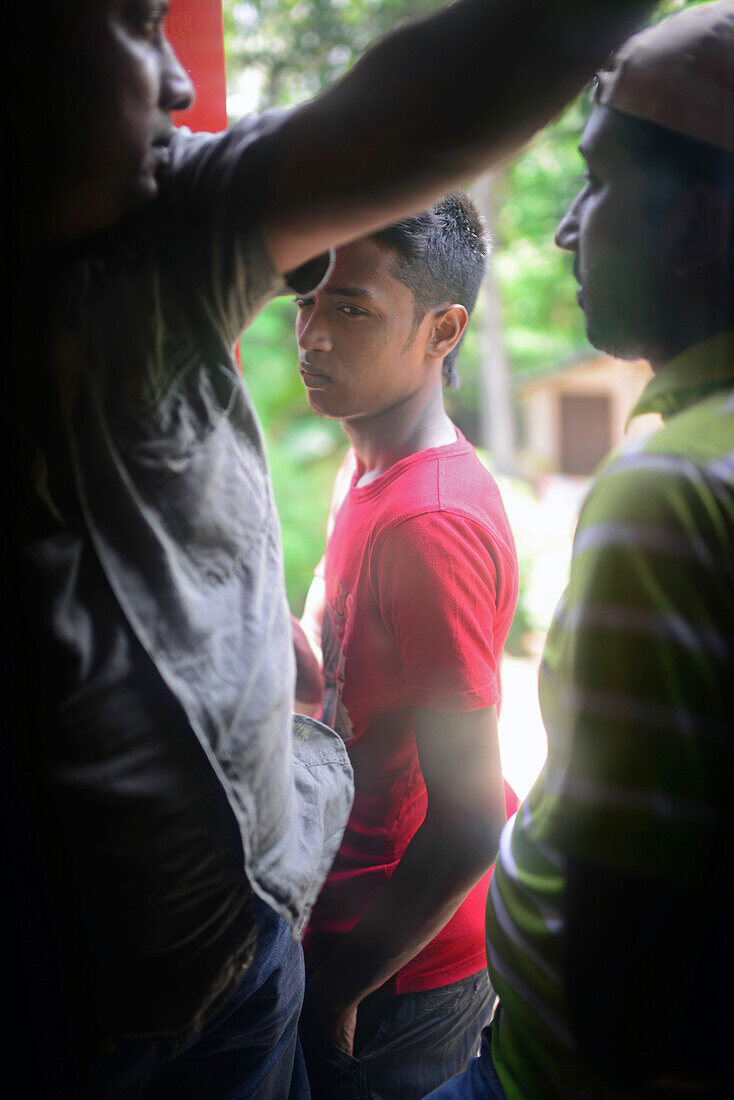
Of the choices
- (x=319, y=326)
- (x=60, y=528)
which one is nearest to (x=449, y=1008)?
(x=60, y=528)

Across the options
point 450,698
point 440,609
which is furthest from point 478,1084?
point 440,609

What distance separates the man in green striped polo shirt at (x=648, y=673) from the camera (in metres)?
0.77

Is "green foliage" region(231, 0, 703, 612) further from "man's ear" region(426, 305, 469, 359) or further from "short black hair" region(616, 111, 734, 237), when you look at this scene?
"short black hair" region(616, 111, 734, 237)

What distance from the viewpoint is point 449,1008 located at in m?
1.47

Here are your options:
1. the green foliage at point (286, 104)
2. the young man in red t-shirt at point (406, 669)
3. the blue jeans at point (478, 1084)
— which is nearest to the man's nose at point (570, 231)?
the young man in red t-shirt at point (406, 669)

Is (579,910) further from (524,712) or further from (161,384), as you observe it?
(524,712)

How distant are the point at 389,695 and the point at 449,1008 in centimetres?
63

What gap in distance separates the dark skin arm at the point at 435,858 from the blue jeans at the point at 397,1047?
0.09 meters

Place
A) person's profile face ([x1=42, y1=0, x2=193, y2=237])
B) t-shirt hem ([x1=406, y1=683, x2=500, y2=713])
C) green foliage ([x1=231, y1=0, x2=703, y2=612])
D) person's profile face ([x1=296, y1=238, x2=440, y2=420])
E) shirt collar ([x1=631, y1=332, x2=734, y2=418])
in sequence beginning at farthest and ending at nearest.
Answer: green foliage ([x1=231, y1=0, x2=703, y2=612]), person's profile face ([x1=296, y1=238, x2=440, y2=420]), t-shirt hem ([x1=406, y1=683, x2=500, y2=713]), shirt collar ([x1=631, y1=332, x2=734, y2=418]), person's profile face ([x1=42, y1=0, x2=193, y2=237])

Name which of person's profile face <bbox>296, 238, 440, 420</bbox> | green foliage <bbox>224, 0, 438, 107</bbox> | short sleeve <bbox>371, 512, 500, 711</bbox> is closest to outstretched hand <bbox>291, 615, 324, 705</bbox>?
short sleeve <bbox>371, 512, 500, 711</bbox>

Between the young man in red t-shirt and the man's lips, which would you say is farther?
the man's lips

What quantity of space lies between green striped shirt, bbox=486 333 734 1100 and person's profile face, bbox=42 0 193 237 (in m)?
0.56

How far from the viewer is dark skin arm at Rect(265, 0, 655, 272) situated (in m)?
0.69

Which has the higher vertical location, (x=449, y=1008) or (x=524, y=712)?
(x=449, y=1008)
